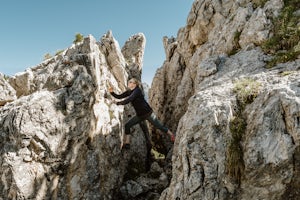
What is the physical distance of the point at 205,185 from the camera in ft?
32.2

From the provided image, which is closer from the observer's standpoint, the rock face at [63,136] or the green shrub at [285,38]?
the green shrub at [285,38]

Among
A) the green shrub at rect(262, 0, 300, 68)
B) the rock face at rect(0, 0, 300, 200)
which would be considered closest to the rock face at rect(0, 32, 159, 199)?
the rock face at rect(0, 0, 300, 200)

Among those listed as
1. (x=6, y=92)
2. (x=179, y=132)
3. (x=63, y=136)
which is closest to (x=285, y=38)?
(x=179, y=132)

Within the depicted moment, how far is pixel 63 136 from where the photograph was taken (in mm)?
15000

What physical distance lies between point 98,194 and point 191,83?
15.6 metres

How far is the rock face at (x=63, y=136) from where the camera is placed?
1366 cm

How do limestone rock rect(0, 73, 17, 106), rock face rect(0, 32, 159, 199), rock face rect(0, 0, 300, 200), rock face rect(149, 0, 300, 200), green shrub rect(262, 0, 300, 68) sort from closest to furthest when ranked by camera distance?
rock face rect(149, 0, 300, 200) < rock face rect(0, 0, 300, 200) < green shrub rect(262, 0, 300, 68) < rock face rect(0, 32, 159, 199) < limestone rock rect(0, 73, 17, 106)

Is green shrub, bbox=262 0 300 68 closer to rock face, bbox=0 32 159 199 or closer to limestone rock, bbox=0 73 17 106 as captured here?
rock face, bbox=0 32 159 199

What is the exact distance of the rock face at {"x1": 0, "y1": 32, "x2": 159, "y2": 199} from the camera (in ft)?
44.8

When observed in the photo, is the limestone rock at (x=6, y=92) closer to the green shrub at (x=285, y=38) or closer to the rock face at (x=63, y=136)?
the rock face at (x=63, y=136)

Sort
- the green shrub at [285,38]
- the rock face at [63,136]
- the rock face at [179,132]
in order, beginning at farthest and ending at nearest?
the rock face at [63,136] < the green shrub at [285,38] < the rock face at [179,132]

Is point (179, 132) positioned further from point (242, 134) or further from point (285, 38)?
point (285, 38)

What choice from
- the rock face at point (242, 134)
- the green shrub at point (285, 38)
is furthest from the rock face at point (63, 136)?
the green shrub at point (285, 38)

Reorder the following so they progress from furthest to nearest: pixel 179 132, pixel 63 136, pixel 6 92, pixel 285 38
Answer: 1. pixel 6 92
2. pixel 63 136
3. pixel 285 38
4. pixel 179 132
